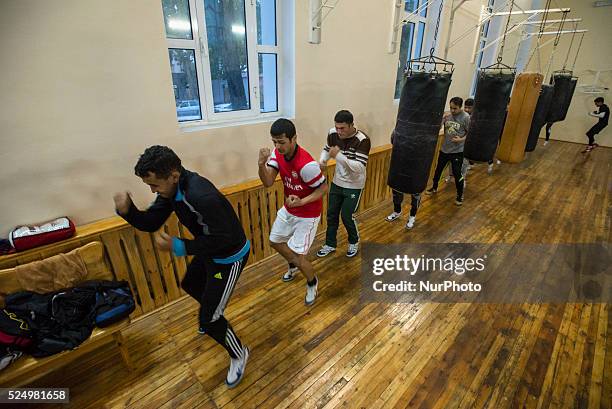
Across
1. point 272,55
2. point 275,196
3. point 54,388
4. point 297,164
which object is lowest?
point 54,388

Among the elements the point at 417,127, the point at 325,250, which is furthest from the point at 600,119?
the point at 325,250

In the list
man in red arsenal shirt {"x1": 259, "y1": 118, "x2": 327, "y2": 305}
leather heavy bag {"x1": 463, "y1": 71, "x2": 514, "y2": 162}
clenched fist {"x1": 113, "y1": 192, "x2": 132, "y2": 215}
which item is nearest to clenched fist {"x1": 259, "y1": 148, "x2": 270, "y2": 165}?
man in red arsenal shirt {"x1": 259, "y1": 118, "x2": 327, "y2": 305}

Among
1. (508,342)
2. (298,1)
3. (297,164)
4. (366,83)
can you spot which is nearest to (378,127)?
(366,83)

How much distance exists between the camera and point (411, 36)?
4594mm

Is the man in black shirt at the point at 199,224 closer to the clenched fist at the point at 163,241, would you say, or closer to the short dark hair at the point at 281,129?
the clenched fist at the point at 163,241

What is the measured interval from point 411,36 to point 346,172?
3102 millimetres

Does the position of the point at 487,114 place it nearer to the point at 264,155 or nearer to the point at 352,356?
the point at 264,155

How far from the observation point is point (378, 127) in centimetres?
425

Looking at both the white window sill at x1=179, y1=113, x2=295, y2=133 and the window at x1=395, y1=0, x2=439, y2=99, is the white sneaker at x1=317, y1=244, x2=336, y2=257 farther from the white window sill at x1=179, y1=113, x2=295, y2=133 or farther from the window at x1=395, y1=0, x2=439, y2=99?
the window at x1=395, y1=0, x2=439, y2=99

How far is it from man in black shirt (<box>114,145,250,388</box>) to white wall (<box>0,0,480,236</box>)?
2.22 feet

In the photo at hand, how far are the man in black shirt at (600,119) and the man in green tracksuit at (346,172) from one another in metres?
8.31

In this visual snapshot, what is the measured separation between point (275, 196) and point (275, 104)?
0.92 m

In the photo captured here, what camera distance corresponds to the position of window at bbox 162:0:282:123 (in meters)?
2.28

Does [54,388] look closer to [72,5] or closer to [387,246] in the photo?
[72,5]
